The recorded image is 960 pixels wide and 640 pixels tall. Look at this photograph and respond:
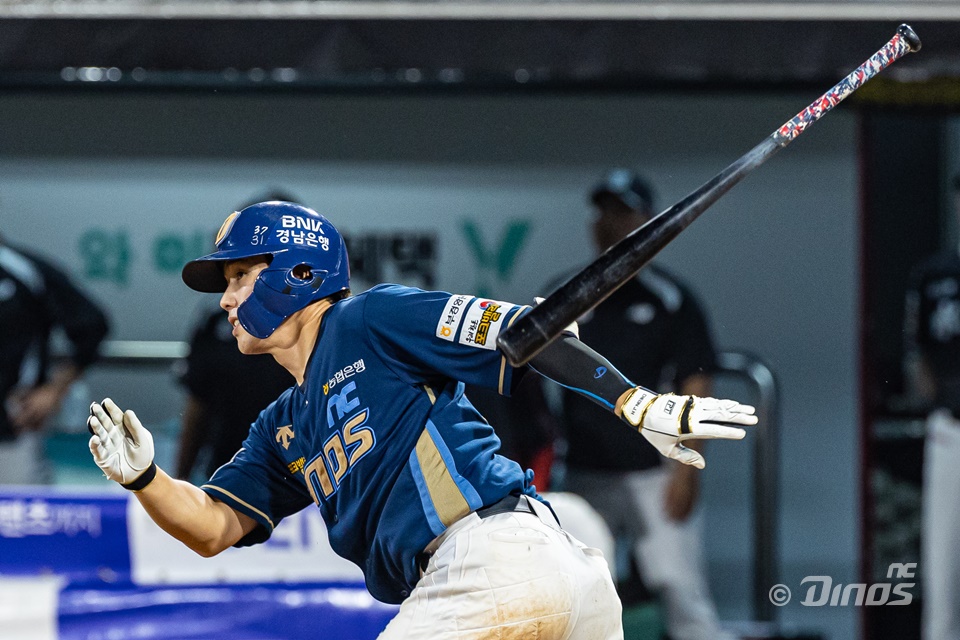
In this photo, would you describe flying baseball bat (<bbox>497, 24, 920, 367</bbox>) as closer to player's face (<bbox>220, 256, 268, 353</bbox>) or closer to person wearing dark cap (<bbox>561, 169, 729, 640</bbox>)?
player's face (<bbox>220, 256, 268, 353</bbox>)

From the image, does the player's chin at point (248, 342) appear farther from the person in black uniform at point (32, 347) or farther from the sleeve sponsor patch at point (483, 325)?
the person in black uniform at point (32, 347)

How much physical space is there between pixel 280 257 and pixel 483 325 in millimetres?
514

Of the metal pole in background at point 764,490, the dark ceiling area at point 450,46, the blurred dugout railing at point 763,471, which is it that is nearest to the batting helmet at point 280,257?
the dark ceiling area at point 450,46

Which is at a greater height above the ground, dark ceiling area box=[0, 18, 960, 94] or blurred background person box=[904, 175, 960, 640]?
dark ceiling area box=[0, 18, 960, 94]

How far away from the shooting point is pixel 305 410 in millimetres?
2553

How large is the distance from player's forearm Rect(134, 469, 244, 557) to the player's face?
12.9 inches

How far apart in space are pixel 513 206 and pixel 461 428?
2.64 metres

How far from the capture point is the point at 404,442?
2406 millimetres

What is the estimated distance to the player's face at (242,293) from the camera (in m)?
2.58

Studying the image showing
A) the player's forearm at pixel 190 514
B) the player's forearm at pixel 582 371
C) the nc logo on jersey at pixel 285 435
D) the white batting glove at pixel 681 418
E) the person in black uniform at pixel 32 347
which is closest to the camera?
the white batting glove at pixel 681 418

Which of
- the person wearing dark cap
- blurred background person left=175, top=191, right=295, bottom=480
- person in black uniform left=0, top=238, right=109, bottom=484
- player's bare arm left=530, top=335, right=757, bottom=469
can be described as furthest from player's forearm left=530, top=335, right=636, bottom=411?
person in black uniform left=0, top=238, right=109, bottom=484

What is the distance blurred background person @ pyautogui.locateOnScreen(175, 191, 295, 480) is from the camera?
13.3 feet

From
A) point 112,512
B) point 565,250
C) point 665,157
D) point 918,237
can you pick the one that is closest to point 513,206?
point 565,250

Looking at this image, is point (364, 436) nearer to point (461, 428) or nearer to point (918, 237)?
point (461, 428)
